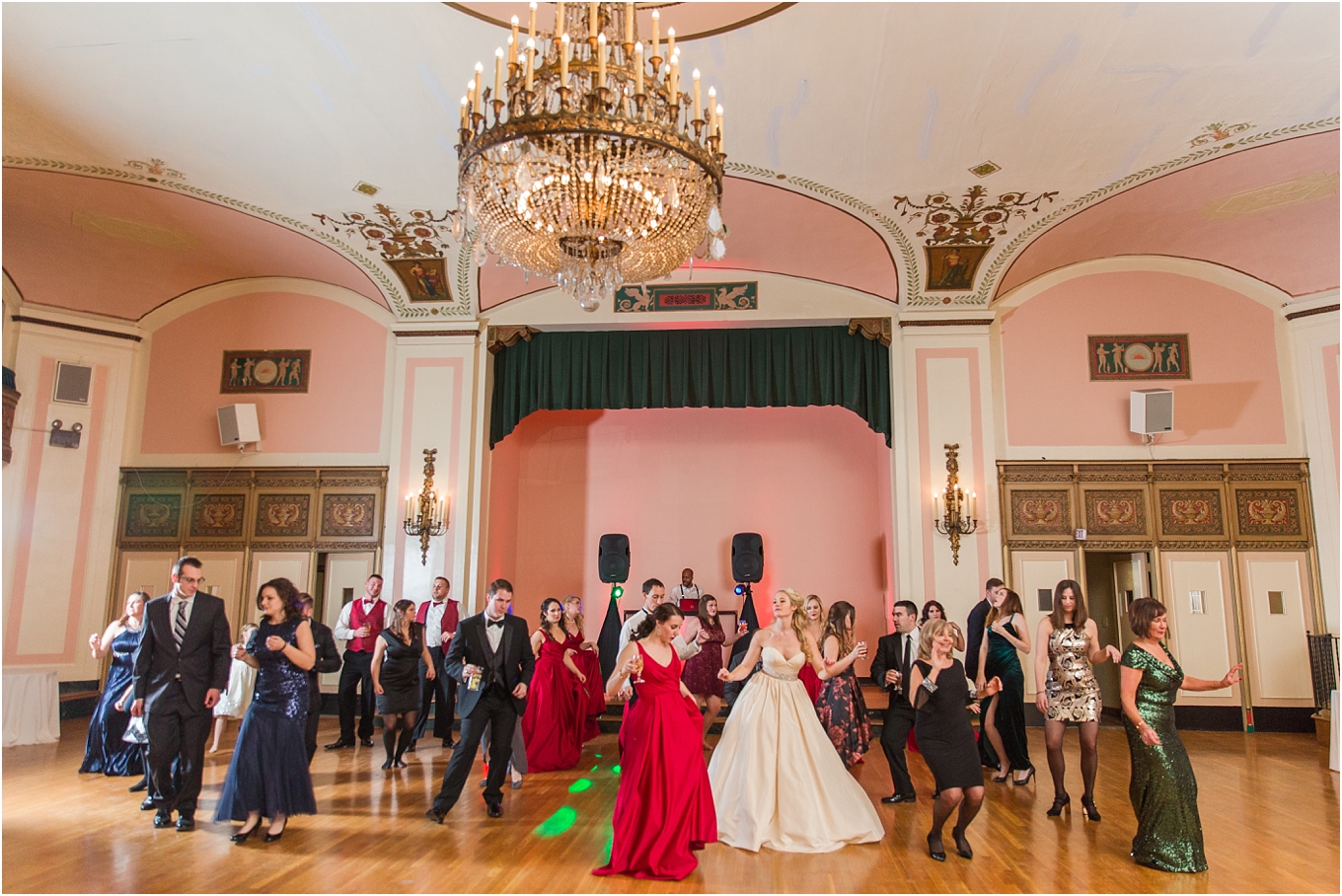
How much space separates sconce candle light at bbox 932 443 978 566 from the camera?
916 centimetres

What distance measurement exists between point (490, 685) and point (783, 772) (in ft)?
5.96

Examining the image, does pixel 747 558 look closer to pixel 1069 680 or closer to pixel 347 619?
pixel 347 619

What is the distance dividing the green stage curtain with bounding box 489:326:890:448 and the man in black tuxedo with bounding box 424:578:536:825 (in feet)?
16.3

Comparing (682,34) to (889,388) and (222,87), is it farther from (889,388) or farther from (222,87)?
(889,388)

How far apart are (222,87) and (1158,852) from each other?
296 inches

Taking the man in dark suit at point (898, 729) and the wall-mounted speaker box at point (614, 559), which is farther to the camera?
the wall-mounted speaker box at point (614, 559)

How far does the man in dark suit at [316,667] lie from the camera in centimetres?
513

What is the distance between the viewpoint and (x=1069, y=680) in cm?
534

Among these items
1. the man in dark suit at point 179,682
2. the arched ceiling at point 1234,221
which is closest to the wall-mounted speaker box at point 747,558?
the arched ceiling at point 1234,221

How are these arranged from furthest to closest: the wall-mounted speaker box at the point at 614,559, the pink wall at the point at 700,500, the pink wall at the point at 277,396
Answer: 1. the pink wall at the point at 700,500
2. the wall-mounted speaker box at the point at 614,559
3. the pink wall at the point at 277,396

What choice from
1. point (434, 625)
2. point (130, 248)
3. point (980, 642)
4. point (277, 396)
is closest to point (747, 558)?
point (980, 642)

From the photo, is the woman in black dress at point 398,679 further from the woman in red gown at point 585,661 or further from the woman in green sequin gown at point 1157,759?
the woman in green sequin gown at point 1157,759

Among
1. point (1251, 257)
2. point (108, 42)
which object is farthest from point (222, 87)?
point (1251, 257)

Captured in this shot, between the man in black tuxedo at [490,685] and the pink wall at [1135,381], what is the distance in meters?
6.41
